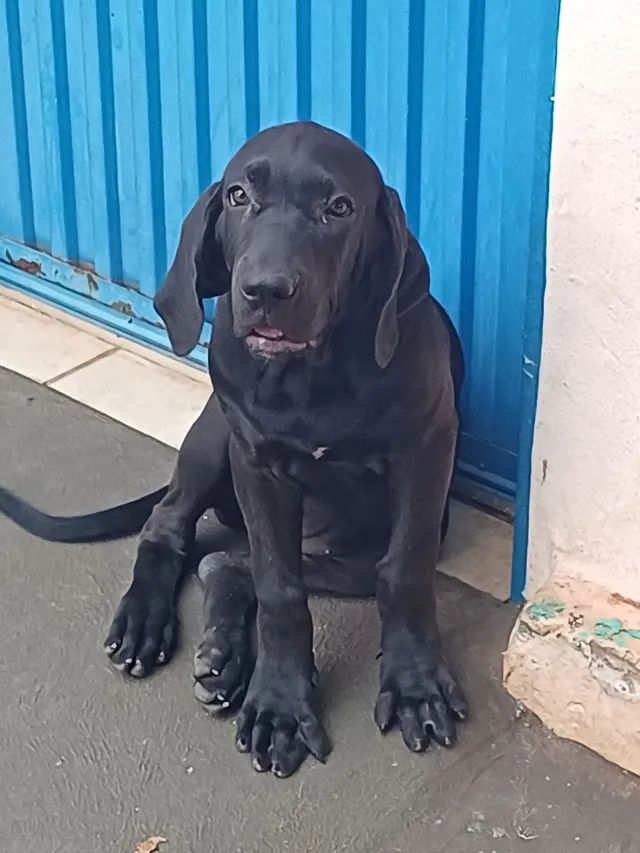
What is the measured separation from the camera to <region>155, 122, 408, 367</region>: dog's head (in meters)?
2.07

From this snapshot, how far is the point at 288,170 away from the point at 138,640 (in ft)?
3.34

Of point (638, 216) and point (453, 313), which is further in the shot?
point (453, 313)

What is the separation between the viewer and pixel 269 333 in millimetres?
2115

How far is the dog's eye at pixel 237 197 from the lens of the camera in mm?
2172

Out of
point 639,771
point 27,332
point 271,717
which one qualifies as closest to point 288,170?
point 271,717

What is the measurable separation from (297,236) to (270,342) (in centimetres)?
16

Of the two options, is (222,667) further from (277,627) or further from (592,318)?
(592,318)

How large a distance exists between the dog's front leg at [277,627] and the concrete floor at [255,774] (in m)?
0.05

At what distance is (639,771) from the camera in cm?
241

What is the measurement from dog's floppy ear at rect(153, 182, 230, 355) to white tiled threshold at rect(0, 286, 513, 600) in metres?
0.96

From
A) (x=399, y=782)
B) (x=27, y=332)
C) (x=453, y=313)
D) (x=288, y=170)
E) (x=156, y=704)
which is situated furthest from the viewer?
(x=27, y=332)

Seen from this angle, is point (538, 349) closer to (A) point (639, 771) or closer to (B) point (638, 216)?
(B) point (638, 216)

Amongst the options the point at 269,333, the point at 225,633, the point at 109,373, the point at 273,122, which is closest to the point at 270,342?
the point at 269,333

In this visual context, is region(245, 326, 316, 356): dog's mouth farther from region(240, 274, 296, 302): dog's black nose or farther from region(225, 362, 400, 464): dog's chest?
region(225, 362, 400, 464): dog's chest
